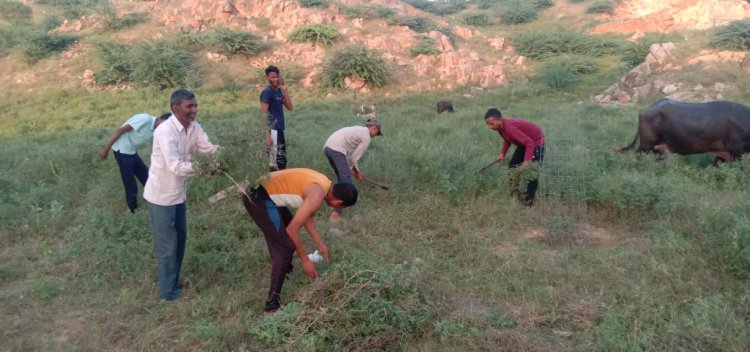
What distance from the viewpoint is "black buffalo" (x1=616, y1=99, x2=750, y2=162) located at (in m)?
6.05

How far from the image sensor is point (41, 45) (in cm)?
1428

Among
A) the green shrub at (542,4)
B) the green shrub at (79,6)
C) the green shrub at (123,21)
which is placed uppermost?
the green shrub at (79,6)

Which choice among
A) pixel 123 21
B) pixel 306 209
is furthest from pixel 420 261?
pixel 123 21

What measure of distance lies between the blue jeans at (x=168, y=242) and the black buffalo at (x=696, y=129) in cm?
580

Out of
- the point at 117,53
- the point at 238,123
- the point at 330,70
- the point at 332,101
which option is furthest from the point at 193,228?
the point at 117,53

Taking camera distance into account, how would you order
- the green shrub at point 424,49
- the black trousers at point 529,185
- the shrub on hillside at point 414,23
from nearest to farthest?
the black trousers at point 529,185, the green shrub at point 424,49, the shrub on hillside at point 414,23

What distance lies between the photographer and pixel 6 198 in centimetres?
558

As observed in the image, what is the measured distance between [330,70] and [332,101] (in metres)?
1.32

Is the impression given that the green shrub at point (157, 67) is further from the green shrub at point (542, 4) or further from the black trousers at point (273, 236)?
the green shrub at point (542, 4)

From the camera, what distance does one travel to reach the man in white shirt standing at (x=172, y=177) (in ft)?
10.2

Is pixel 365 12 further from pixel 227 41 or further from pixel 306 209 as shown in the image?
pixel 306 209

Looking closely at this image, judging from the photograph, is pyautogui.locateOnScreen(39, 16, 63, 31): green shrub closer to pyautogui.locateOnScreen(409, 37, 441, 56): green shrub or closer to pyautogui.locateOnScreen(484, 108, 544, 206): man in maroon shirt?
pyautogui.locateOnScreen(409, 37, 441, 56): green shrub

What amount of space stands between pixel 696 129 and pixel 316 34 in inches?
446

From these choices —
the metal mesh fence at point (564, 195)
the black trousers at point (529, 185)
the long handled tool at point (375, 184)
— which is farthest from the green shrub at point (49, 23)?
the metal mesh fence at point (564, 195)
